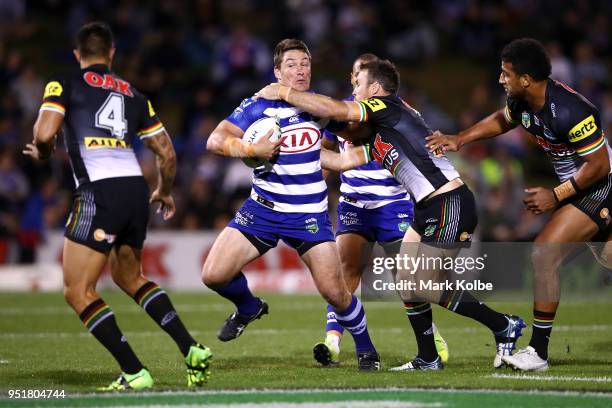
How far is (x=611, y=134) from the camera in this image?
1947 centimetres

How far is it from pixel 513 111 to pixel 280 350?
10.6 ft

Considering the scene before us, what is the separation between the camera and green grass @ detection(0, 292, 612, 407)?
760 cm

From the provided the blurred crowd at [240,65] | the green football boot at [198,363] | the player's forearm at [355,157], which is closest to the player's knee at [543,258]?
→ the player's forearm at [355,157]

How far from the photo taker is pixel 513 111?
8859 mm

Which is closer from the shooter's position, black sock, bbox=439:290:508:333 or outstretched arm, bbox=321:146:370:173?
black sock, bbox=439:290:508:333

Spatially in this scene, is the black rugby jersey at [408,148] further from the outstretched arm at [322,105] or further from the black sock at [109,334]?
the black sock at [109,334]

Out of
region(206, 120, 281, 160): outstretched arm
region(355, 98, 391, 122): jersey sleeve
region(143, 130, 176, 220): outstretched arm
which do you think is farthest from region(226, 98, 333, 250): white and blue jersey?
region(143, 130, 176, 220): outstretched arm

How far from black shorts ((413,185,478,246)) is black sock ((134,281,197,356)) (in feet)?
6.96

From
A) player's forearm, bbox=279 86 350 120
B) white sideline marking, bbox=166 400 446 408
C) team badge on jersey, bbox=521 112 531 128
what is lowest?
white sideline marking, bbox=166 400 446 408

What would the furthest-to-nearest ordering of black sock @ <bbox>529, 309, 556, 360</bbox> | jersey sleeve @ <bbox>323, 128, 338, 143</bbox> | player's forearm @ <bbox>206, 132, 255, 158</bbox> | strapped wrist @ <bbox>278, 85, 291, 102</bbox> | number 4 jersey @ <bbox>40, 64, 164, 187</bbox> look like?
jersey sleeve @ <bbox>323, 128, 338, 143</bbox> → black sock @ <bbox>529, 309, 556, 360</bbox> → strapped wrist @ <bbox>278, 85, 291, 102</bbox> → player's forearm @ <bbox>206, 132, 255, 158</bbox> → number 4 jersey @ <bbox>40, 64, 164, 187</bbox>

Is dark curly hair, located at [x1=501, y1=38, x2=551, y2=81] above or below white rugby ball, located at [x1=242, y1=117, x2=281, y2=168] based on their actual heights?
above

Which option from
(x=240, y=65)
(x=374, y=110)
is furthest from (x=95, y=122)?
(x=240, y=65)

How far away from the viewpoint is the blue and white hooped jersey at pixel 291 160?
8.24 m

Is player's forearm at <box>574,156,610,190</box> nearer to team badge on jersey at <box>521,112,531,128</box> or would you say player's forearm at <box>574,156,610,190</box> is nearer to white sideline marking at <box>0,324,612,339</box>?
team badge on jersey at <box>521,112,531,128</box>
